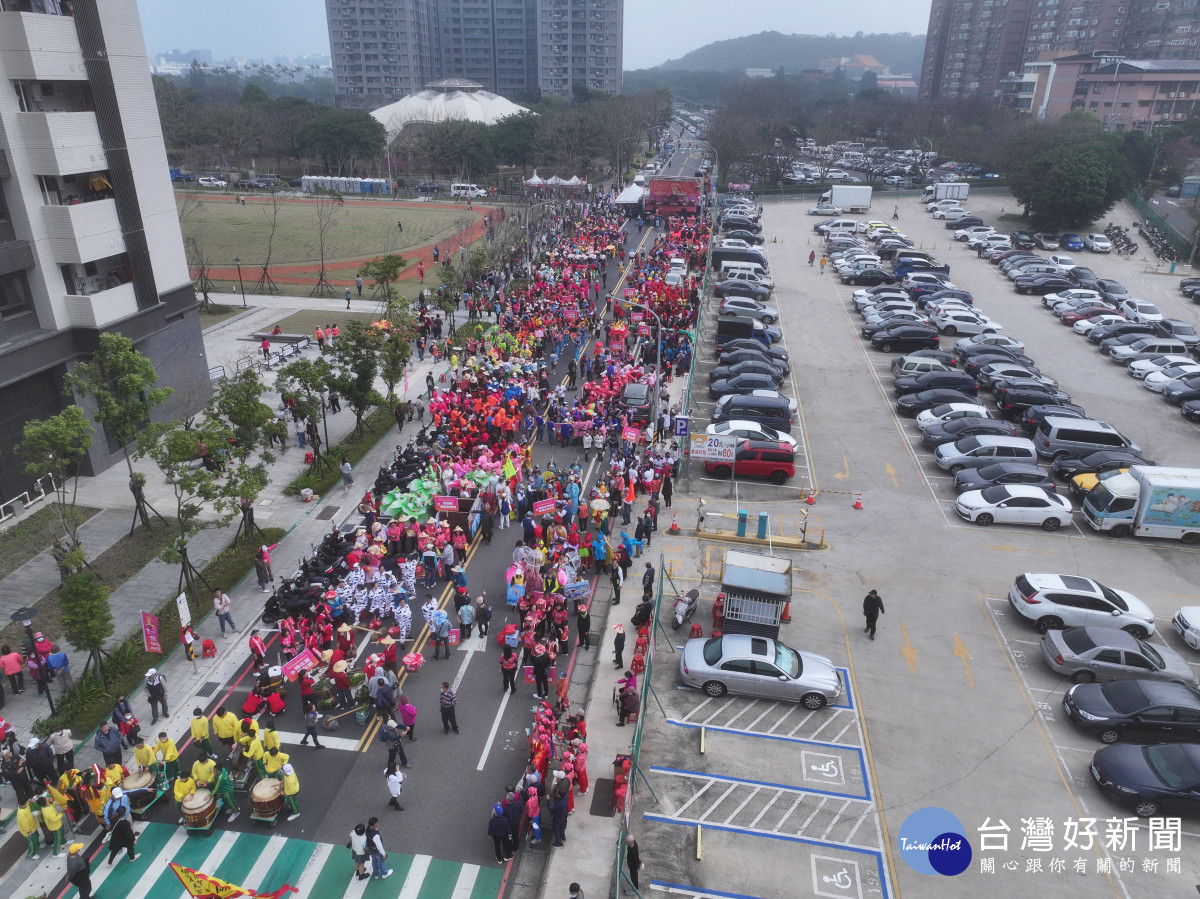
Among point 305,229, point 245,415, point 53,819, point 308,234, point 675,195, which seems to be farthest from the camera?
point 305,229

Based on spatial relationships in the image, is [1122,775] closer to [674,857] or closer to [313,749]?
Result: [674,857]

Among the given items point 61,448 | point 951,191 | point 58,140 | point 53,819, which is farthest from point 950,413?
point 951,191

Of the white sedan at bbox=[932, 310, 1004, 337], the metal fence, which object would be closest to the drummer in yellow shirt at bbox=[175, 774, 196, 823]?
the white sedan at bbox=[932, 310, 1004, 337]

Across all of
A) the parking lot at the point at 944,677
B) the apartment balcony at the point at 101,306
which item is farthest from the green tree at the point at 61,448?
the parking lot at the point at 944,677

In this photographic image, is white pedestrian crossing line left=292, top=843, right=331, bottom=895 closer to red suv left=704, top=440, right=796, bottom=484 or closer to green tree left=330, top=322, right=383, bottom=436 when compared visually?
green tree left=330, top=322, right=383, bottom=436

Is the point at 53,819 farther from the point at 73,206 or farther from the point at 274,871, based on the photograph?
the point at 73,206

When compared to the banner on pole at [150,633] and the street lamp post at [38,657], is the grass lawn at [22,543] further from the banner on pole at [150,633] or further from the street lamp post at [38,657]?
the banner on pole at [150,633]
